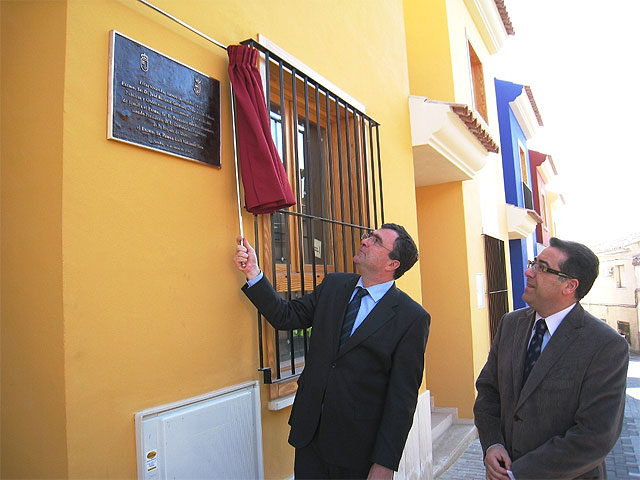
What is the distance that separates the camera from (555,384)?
88.2 inches

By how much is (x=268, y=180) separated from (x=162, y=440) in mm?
1356

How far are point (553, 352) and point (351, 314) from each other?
982mm

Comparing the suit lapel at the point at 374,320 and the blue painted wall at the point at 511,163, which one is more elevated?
the blue painted wall at the point at 511,163

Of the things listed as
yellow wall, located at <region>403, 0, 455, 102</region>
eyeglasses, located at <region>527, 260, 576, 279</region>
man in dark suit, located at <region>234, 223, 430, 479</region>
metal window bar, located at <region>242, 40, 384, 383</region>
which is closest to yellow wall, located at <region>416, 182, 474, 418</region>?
yellow wall, located at <region>403, 0, 455, 102</region>

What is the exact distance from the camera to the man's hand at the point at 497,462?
233 cm

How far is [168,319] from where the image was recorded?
2.24 meters

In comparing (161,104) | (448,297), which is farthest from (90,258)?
(448,297)

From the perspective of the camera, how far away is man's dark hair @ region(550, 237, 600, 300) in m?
2.42

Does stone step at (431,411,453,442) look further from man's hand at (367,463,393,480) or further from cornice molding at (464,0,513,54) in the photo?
cornice molding at (464,0,513,54)

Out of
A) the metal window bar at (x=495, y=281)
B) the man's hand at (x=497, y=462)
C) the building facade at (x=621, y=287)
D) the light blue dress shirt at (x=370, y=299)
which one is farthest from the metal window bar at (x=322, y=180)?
the building facade at (x=621, y=287)

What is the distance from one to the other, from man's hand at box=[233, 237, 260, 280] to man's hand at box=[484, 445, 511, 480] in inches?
58.3

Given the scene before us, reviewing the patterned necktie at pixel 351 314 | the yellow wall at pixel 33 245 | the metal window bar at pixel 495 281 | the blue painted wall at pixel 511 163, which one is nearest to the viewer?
the yellow wall at pixel 33 245

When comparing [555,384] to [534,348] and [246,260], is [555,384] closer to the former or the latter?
[534,348]

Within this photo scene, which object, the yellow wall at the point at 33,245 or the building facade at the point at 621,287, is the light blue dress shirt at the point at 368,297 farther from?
the building facade at the point at 621,287
